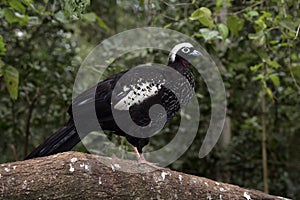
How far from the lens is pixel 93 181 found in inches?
109

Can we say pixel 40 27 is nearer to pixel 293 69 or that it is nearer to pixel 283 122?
pixel 293 69

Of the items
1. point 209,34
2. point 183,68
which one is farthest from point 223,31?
point 183,68

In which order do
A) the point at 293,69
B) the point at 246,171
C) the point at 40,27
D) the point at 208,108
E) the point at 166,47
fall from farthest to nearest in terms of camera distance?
the point at 246,171 → the point at 208,108 → the point at 40,27 → the point at 166,47 → the point at 293,69

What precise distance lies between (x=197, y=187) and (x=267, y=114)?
10.4 ft

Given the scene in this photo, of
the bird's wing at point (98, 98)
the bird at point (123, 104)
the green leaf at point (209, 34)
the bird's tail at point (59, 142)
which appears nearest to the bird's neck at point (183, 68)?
the bird at point (123, 104)

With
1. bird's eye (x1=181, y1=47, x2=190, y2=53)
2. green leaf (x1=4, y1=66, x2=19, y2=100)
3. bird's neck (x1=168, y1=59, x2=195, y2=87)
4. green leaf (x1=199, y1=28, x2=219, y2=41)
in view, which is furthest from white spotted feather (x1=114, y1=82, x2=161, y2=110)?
green leaf (x1=4, y1=66, x2=19, y2=100)

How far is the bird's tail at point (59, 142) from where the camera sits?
335 cm

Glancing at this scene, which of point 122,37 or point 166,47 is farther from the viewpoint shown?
point 122,37

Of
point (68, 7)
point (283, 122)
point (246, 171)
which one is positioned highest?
point (68, 7)

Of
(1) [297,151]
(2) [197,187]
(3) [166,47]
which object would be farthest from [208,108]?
(2) [197,187]

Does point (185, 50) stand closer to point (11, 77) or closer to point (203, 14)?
point (203, 14)

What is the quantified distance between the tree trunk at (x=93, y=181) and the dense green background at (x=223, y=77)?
1290 millimetres

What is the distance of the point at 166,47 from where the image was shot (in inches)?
195

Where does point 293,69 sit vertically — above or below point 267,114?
above
